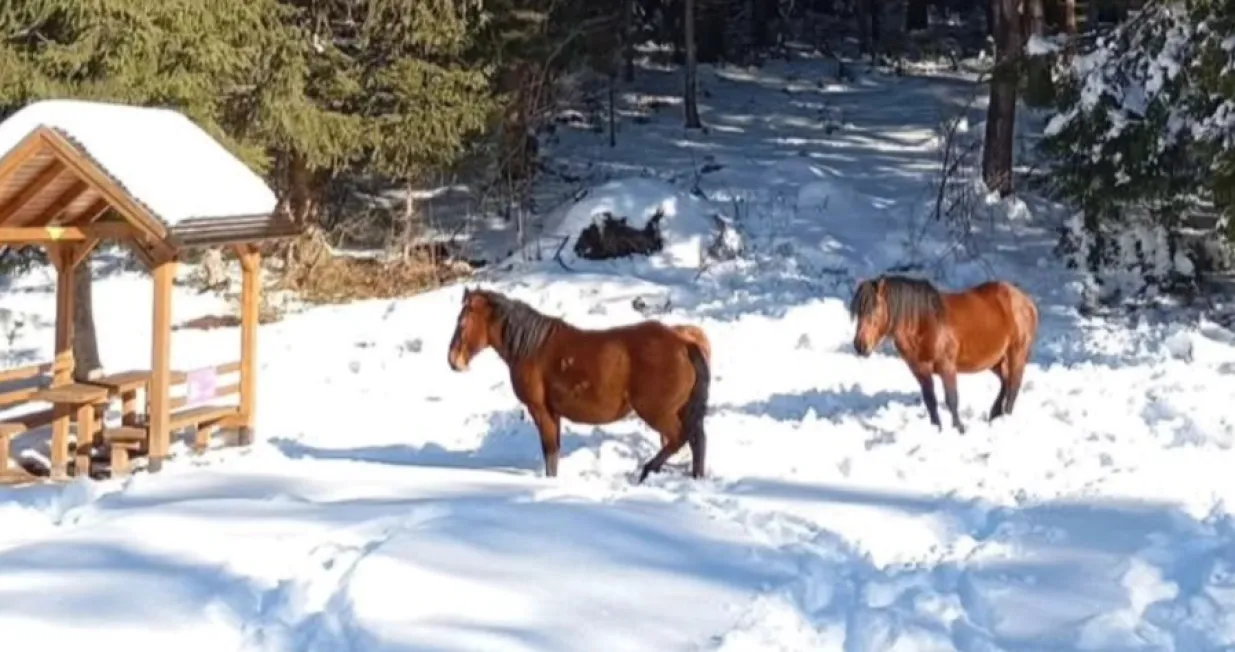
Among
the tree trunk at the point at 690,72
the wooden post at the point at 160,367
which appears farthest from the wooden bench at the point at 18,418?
the tree trunk at the point at 690,72

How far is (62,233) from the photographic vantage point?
1140 cm

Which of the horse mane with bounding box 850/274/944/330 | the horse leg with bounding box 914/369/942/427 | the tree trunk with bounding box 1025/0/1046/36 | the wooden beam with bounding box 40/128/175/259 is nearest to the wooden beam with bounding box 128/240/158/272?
the wooden beam with bounding box 40/128/175/259

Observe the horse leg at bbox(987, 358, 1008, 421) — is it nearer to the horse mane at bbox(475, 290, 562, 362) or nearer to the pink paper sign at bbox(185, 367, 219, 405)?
the horse mane at bbox(475, 290, 562, 362)

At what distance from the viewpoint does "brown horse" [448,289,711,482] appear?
28.9ft

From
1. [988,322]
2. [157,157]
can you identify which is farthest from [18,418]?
[988,322]

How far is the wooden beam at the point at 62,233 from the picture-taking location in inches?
437

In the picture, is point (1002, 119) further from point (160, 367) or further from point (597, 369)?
point (160, 367)

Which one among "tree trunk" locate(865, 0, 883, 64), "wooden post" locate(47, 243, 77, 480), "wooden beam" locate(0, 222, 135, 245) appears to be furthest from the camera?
"tree trunk" locate(865, 0, 883, 64)

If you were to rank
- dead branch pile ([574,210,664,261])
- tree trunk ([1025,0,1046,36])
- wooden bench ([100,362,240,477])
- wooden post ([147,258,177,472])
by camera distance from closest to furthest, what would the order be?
wooden post ([147,258,177,472]), wooden bench ([100,362,240,477]), dead branch pile ([574,210,664,261]), tree trunk ([1025,0,1046,36])

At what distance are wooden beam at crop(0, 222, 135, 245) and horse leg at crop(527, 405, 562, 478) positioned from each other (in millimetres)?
3882

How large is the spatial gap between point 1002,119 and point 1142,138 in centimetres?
525

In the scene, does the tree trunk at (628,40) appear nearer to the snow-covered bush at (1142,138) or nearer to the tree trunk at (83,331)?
the snow-covered bush at (1142,138)

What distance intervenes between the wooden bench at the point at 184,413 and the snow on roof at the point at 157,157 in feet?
4.65

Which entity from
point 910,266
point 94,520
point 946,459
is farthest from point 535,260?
point 94,520
